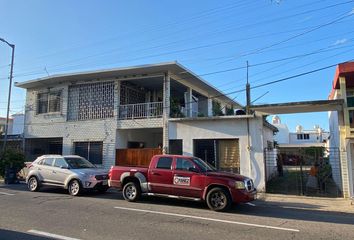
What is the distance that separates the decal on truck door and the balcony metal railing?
825 cm

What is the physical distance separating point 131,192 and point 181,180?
6.83 ft

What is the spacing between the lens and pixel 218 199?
1062 centimetres

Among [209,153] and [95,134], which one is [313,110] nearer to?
[209,153]

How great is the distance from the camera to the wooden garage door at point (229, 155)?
1678 cm

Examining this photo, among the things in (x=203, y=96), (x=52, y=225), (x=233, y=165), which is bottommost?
(x=52, y=225)

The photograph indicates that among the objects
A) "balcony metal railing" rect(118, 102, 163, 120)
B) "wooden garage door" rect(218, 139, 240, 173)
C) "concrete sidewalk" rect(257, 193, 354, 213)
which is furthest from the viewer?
"balcony metal railing" rect(118, 102, 163, 120)

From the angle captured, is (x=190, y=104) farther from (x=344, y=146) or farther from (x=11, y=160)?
(x=11, y=160)

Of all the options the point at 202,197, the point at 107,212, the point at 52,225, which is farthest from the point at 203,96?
the point at 52,225

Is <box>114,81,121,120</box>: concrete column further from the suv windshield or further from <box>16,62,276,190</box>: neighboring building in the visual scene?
the suv windshield

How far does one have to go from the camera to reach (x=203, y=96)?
25656 mm

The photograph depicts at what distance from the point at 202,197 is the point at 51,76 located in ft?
48.6

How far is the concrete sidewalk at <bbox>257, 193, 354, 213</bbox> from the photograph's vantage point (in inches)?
466

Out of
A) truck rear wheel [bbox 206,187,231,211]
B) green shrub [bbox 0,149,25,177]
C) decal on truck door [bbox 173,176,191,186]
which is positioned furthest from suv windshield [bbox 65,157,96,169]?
truck rear wheel [bbox 206,187,231,211]


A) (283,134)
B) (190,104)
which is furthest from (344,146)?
(283,134)
